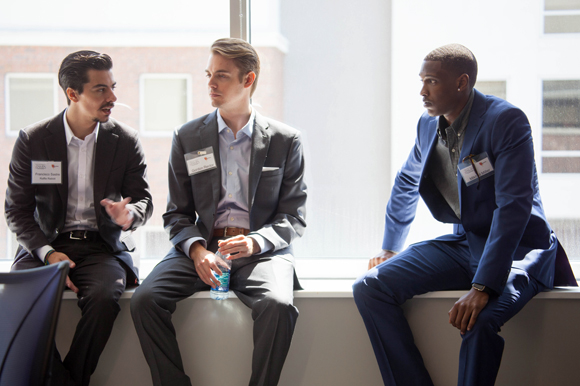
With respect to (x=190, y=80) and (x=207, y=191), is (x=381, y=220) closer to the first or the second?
(x=207, y=191)

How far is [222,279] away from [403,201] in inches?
38.8

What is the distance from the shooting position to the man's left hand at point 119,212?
2006 millimetres

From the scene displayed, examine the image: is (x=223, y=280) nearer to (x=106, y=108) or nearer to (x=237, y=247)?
(x=237, y=247)

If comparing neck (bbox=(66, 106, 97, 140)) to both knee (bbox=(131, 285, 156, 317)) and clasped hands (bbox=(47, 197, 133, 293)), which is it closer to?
clasped hands (bbox=(47, 197, 133, 293))

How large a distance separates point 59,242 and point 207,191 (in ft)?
2.43

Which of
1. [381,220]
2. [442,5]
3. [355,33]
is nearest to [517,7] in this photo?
[442,5]

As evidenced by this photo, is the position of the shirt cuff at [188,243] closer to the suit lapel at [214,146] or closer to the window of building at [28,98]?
the suit lapel at [214,146]

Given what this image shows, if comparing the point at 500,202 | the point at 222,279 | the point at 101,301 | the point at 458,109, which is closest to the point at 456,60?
the point at 458,109

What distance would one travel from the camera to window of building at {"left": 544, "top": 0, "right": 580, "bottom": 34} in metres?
2.49

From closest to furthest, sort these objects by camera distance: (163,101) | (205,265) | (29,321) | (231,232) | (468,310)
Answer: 1. (29,321)
2. (468,310)
3. (205,265)
4. (231,232)
5. (163,101)

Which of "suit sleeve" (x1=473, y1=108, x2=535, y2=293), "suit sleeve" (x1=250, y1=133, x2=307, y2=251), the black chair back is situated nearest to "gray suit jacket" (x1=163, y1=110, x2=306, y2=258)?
"suit sleeve" (x1=250, y1=133, x2=307, y2=251)

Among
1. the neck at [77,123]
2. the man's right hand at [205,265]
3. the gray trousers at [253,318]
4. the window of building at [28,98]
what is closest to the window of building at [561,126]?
the gray trousers at [253,318]

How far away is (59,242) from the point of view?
215cm

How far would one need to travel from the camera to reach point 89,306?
74.5 inches
